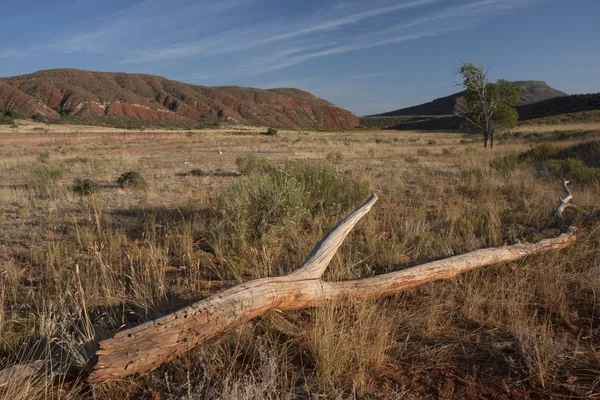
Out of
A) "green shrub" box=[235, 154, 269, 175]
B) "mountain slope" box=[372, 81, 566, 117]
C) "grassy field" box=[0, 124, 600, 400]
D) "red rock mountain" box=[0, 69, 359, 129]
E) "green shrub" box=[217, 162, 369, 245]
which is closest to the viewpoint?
"grassy field" box=[0, 124, 600, 400]

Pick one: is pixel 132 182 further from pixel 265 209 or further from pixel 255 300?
pixel 255 300

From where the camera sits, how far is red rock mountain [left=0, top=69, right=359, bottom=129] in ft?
219

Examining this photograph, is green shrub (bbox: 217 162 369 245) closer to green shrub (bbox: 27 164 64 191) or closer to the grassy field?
the grassy field

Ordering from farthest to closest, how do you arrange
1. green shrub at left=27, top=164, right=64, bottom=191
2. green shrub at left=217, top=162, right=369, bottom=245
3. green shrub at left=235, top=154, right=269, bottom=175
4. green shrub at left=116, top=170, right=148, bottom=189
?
green shrub at left=235, top=154, right=269, bottom=175 < green shrub at left=116, top=170, right=148, bottom=189 < green shrub at left=27, top=164, right=64, bottom=191 < green shrub at left=217, top=162, right=369, bottom=245

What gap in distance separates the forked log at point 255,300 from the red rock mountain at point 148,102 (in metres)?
66.4

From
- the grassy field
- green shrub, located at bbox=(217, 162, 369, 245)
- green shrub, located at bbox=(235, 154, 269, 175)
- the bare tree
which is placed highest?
the bare tree

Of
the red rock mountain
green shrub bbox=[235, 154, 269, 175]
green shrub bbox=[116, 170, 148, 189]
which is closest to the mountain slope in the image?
the red rock mountain

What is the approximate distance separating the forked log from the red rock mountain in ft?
218

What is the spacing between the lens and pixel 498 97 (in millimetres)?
22062

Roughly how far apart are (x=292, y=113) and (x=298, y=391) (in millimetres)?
110104

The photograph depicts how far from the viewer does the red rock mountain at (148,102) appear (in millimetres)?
66750

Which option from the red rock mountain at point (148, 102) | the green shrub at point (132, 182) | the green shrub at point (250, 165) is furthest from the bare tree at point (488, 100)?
the red rock mountain at point (148, 102)

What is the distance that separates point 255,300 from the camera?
2432mm

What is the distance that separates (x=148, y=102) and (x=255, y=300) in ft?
286
